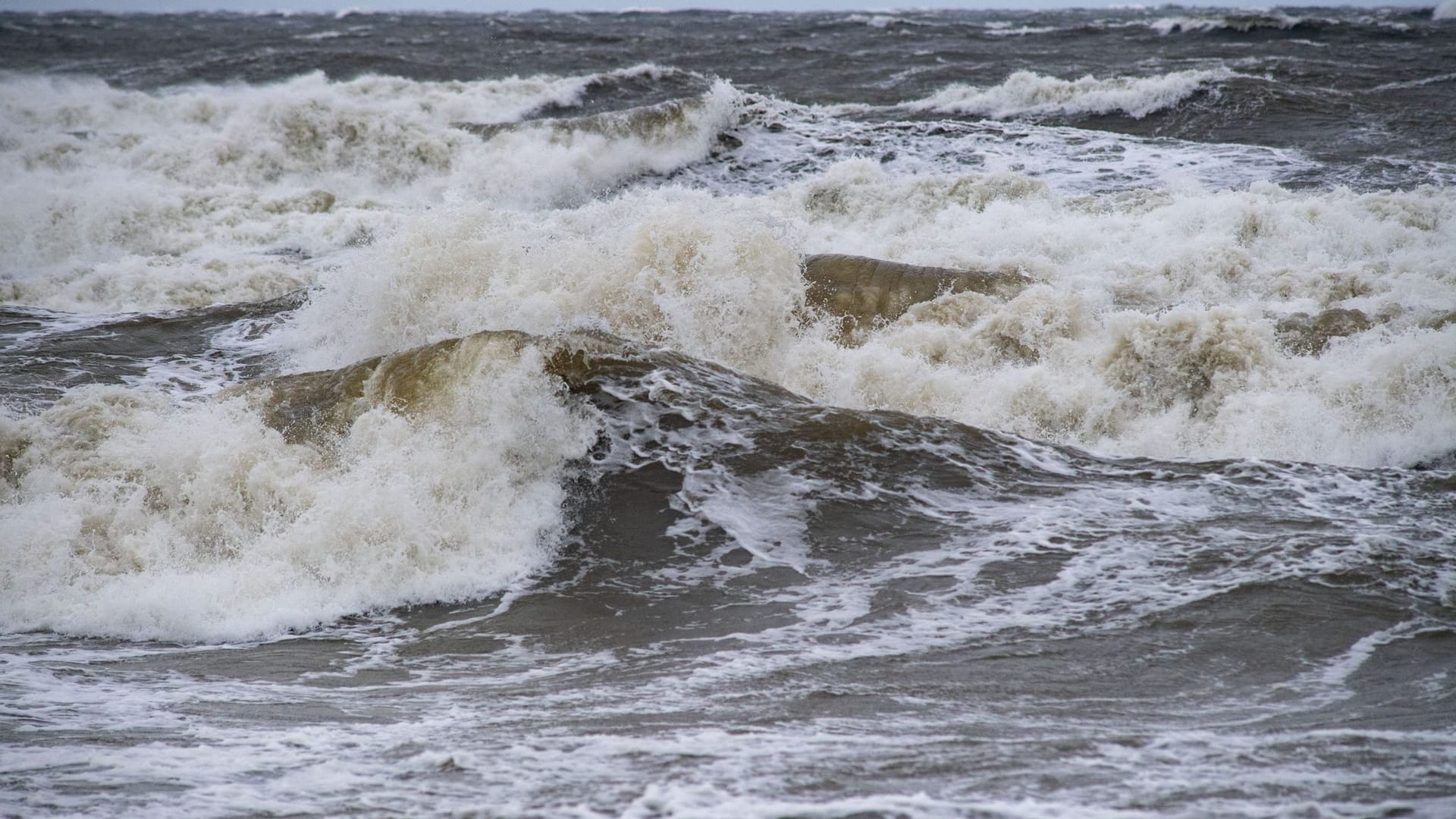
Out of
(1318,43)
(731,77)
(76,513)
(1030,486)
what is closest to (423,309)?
(76,513)

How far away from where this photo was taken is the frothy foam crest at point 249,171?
1264cm

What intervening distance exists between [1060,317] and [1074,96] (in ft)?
44.0

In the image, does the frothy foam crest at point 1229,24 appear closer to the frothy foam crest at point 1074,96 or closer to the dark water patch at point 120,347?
the frothy foam crest at point 1074,96

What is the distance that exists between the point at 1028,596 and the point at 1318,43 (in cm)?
2873

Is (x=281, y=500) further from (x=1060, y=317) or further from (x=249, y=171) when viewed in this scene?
(x=249, y=171)

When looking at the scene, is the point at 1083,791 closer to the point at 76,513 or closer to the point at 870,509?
the point at 870,509

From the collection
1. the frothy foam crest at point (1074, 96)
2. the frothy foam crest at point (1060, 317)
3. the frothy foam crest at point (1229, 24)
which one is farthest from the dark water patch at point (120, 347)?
the frothy foam crest at point (1229, 24)

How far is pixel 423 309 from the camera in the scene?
8.69m

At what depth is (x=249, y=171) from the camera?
1795 centimetres

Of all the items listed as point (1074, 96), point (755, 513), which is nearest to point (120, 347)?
point (755, 513)

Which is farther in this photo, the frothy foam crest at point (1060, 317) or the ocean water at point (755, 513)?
the frothy foam crest at point (1060, 317)

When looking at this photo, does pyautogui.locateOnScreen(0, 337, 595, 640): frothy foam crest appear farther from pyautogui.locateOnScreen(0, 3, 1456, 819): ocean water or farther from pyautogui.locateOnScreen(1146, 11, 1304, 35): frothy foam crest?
pyautogui.locateOnScreen(1146, 11, 1304, 35): frothy foam crest

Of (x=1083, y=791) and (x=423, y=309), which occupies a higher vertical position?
(x=423, y=309)

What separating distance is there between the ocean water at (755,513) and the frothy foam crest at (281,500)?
0.03m
